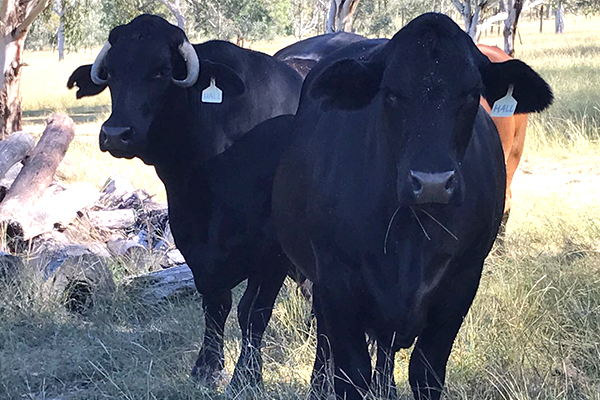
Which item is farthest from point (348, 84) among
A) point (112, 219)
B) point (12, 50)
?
point (12, 50)

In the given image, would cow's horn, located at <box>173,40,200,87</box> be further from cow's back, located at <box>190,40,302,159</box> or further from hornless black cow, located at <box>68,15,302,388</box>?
cow's back, located at <box>190,40,302,159</box>

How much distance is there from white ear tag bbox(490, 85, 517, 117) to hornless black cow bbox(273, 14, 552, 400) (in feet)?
0.10

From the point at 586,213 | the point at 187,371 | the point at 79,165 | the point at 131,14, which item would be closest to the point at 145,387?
the point at 187,371

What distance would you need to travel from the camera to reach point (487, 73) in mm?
3773

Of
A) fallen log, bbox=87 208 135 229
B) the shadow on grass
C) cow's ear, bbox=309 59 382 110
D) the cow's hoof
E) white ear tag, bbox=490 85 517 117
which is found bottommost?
the shadow on grass

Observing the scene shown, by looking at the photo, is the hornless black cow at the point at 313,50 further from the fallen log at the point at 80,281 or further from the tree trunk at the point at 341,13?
the tree trunk at the point at 341,13

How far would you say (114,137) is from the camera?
4.62 metres

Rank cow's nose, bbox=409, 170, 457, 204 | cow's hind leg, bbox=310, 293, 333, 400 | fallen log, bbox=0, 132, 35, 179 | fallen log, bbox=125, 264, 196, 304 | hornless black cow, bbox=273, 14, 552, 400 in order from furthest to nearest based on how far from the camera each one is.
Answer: fallen log, bbox=0, 132, 35, 179 → fallen log, bbox=125, 264, 196, 304 → cow's hind leg, bbox=310, 293, 333, 400 → hornless black cow, bbox=273, 14, 552, 400 → cow's nose, bbox=409, 170, 457, 204

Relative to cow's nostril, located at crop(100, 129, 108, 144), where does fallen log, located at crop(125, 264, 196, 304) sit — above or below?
below

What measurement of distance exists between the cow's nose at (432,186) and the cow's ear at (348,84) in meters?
0.58

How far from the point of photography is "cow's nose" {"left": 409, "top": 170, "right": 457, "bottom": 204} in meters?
3.21

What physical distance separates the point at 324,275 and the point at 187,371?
172cm

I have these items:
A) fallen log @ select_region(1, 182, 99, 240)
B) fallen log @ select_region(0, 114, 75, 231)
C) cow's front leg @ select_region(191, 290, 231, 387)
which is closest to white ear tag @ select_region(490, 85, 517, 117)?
cow's front leg @ select_region(191, 290, 231, 387)

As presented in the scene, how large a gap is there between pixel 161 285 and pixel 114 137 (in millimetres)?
2349
